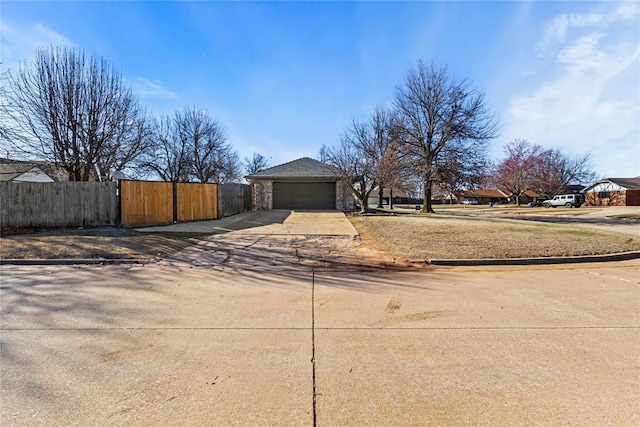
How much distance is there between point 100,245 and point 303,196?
18.1m

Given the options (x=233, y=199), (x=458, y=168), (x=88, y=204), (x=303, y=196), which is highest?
(x=458, y=168)

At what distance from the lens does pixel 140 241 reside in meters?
9.49

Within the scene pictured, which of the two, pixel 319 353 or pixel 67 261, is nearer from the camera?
pixel 319 353

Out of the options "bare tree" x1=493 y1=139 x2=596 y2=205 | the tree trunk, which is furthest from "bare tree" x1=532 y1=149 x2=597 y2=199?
the tree trunk

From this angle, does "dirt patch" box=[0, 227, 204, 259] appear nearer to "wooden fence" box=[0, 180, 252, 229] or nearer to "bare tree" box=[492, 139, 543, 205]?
"wooden fence" box=[0, 180, 252, 229]

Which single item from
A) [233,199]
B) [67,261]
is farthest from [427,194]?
[67,261]

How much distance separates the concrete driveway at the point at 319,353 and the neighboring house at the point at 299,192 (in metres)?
20.3

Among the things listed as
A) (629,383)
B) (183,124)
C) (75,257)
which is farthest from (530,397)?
(183,124)

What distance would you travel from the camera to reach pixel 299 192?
26.0 metres

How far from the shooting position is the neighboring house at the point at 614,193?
1636 inches

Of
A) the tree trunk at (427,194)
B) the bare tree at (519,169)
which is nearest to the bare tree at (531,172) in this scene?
the bare tree at (519,169)

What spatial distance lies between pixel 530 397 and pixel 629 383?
3.01ft

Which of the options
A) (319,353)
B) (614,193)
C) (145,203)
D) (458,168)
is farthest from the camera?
(614,193)

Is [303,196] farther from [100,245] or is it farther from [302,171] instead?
[100,245]
